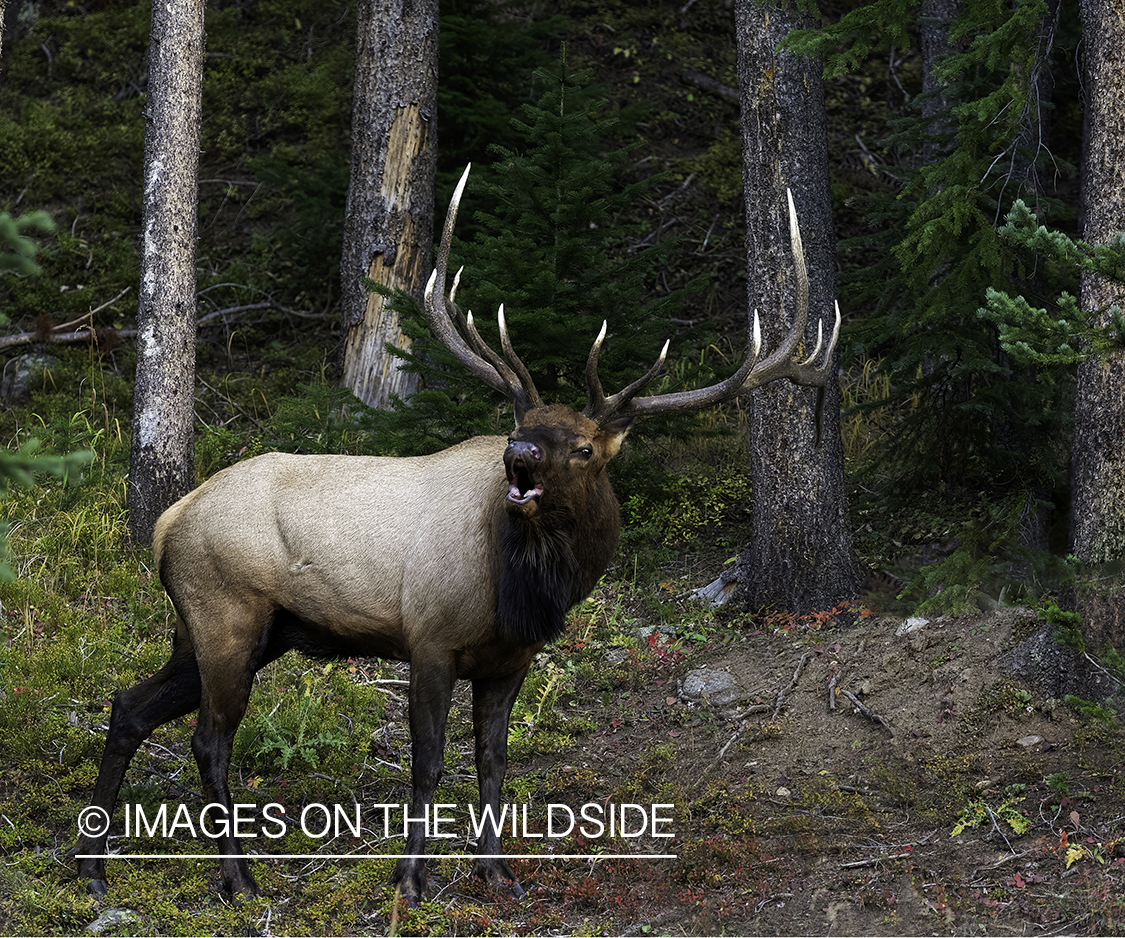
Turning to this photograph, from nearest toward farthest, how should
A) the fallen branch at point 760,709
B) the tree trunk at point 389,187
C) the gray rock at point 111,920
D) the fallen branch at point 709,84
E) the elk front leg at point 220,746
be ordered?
the gray rock at point 111,920
the elk front leg at point 220,746
the fallen branch at point 760,709
the tree trunk at point 389,187
the fallen branch at point 709,84

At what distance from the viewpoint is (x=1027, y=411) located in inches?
303

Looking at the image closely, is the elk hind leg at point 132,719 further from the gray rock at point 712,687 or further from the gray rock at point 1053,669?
the gray rock at point 1053,669

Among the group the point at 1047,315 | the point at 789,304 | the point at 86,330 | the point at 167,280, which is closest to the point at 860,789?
the point at 1047,315

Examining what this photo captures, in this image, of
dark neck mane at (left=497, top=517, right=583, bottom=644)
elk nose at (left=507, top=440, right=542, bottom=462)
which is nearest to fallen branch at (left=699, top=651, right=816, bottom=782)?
dark neck mane at (left=497, top=517, right=583, bottom=644)

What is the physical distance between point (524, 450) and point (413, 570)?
988mm

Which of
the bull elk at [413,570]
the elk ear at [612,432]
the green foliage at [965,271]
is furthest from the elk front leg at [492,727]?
the green foliage at [965,271]

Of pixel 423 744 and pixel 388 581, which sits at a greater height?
pixel 388 581

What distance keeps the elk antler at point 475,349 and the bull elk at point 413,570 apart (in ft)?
0.03

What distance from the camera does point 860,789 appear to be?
19.2 feet

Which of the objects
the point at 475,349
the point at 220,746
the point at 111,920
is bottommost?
→ the point at 111,920

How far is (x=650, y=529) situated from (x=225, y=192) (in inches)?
278

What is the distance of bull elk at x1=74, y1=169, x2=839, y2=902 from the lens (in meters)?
5.21

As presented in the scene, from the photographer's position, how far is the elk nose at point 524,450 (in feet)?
15.7

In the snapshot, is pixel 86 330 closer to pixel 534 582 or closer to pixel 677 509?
pixel 677 509
